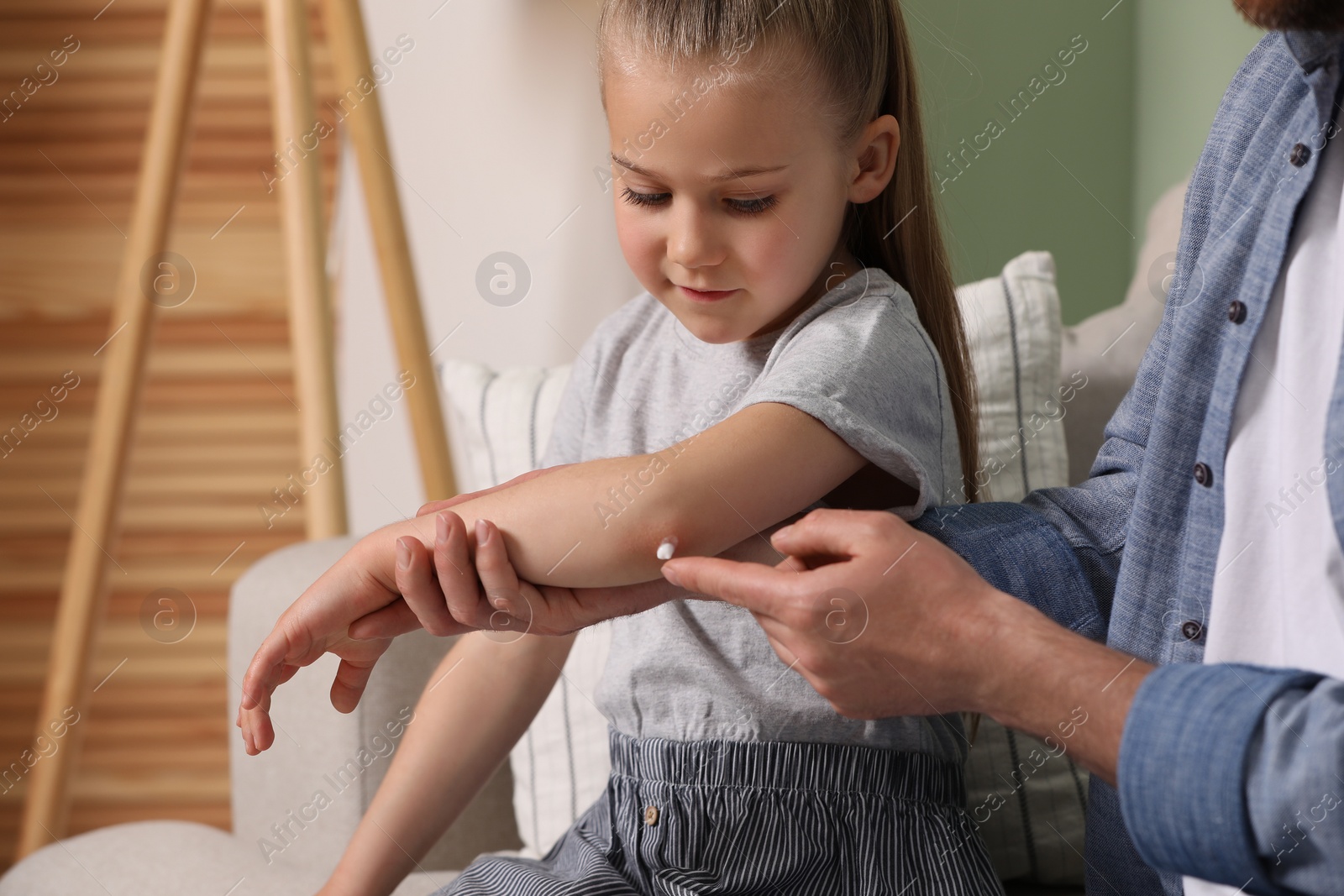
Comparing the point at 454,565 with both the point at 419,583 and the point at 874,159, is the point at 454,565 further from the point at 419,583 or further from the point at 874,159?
the point at 874,159

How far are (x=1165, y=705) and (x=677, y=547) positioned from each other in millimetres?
277

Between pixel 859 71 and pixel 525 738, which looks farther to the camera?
pixel 525 738

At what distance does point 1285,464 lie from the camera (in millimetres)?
645

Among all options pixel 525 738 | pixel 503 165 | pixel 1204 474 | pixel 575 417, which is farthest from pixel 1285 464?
pixel 503 165

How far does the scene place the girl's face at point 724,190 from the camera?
→ 71 cm

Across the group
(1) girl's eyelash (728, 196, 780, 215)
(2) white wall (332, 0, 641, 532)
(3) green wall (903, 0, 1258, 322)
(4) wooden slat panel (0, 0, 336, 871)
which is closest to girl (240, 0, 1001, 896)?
(1) girl's eyelash (728, 196, 780, 215)

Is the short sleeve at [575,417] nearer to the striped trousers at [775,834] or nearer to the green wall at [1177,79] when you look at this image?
the striped trousers at [775,834]

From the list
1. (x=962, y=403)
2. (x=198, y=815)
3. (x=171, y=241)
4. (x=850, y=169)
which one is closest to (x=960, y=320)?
(x=962, y=403)

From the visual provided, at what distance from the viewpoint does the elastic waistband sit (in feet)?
2.51

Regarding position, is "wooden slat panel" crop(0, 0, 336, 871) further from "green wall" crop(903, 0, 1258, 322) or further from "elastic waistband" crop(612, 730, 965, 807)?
"elastic waistband" crop(612, 730, 965, 807)

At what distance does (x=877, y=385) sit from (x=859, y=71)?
235 mm

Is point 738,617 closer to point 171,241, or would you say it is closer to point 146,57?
point 171,241

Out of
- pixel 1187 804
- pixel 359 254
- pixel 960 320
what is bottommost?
pixel 1187 804

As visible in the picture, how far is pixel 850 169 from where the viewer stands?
79 cm
